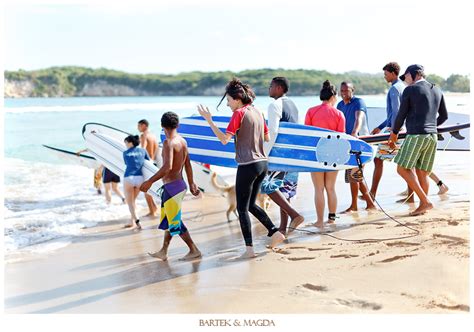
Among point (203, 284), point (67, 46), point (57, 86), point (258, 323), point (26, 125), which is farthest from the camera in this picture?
point (67, 46)

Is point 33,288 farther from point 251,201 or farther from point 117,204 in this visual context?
point 117,204

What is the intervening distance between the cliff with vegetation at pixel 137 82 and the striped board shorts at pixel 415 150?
3509cm

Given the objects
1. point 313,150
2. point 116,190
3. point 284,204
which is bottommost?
point 116,190

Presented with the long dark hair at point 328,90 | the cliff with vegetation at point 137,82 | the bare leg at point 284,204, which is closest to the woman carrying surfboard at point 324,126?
the long dark hair at point 328,90

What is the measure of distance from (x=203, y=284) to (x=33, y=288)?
1.60 m

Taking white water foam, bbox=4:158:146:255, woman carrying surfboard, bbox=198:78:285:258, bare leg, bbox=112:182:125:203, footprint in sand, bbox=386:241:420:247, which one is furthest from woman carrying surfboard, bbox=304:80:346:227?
bare leg, bbox=112:182:125:203

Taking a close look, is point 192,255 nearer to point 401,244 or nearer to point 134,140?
point 401,244

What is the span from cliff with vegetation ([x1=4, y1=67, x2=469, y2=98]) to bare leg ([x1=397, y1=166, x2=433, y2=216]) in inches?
1381

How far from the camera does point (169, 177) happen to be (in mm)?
5836

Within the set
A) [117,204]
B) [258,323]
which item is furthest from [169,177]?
[117,204]

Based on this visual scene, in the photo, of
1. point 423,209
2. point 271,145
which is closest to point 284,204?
point 271,145

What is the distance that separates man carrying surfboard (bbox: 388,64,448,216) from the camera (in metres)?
6.66

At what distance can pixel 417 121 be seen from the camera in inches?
264

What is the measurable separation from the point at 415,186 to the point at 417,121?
0.73m
